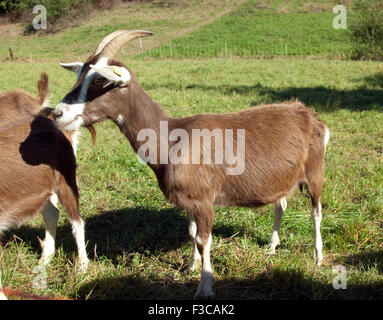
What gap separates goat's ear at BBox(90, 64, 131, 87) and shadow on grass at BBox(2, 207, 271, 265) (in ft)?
6.34

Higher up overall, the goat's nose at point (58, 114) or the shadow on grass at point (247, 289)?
the goat's nose at point (58, 114)

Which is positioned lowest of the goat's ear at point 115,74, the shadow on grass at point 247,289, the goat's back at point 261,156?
the shadow on grass at point 247,289

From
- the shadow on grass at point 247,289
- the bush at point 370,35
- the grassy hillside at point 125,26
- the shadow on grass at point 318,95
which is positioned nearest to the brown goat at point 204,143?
the shadow on grass at point 247,289

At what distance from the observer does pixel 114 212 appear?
188 inches

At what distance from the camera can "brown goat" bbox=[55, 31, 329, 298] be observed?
3014 mm

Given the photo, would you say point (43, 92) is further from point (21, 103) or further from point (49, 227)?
point (49, 227)

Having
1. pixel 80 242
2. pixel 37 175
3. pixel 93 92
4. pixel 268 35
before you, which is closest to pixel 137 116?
pixel 93 92

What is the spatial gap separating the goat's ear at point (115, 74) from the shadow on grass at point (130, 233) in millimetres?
1932

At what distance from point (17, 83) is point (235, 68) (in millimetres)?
8800

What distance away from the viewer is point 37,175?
10.9 feet

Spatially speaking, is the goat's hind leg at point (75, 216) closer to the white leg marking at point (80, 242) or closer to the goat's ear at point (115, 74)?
the white leg marking at point (80, 242)

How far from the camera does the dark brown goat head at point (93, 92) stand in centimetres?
295

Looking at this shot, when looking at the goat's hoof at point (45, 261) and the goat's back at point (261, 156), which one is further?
the goat's hoof at point (45, 261)
